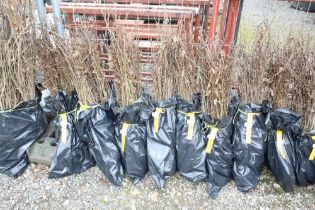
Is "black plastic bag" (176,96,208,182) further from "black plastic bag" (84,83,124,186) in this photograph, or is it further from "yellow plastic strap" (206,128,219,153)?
"black plastic bag" (84,83,124,186)

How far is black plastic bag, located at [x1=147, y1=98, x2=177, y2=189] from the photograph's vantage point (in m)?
2.35

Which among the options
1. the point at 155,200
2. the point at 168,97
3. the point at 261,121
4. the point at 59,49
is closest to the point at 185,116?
the point at 168,97

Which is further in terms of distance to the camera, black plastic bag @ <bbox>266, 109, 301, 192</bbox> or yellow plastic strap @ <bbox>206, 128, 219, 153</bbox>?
yellow plastic strap @ <bbox>206, 128, 219, 153</bbox>

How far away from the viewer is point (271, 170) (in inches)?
98.1

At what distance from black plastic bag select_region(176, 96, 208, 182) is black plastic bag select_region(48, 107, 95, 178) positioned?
2.58 ft

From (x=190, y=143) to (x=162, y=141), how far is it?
9.2 inches

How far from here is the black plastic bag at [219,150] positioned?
2309 mm

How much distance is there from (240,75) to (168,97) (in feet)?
1.99

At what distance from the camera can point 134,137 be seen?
95.3 inches

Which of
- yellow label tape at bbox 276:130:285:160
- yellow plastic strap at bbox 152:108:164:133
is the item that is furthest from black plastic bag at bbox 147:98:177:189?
yellow label tape at bbox 276:130:285:160

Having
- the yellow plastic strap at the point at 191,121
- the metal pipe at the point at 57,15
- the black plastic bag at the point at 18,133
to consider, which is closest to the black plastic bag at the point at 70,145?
the black plastic bag at the point at 18,133

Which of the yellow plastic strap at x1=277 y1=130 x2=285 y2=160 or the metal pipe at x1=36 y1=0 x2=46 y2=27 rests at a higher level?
the metal pipe at x1=36 y1=0 x2=46 y2=27

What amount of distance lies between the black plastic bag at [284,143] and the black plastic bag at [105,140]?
1.29 metres

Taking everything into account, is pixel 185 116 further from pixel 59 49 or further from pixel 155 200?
pixel 59 49
